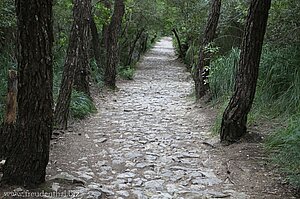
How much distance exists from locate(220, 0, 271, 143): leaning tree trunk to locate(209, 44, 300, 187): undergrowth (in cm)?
59

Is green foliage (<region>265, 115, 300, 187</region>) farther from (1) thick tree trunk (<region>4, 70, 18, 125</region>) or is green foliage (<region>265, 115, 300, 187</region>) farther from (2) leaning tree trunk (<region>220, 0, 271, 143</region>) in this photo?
(1) thick tree trunk (<region>4, 70, 18, 125</region>)

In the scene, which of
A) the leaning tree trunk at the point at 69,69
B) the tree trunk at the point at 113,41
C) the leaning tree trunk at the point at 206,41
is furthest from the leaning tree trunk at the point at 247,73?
the tree trunk at the point at 113,41

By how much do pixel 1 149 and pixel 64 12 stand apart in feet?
26.6

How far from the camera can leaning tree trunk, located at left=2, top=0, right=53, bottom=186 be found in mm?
4176

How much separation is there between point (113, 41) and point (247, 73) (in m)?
7.64

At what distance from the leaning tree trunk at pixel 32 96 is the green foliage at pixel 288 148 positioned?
3.01 metres

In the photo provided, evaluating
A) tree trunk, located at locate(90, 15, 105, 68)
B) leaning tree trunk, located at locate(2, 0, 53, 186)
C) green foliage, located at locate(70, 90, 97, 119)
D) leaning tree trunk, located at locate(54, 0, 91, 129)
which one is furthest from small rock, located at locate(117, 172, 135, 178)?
tree trunk, located at locate(90, 15, 105, 68)

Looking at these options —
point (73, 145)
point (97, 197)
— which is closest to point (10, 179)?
point (97, 197)

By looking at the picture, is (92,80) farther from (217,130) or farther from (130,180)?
(130,180)

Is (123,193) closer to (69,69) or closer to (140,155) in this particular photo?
(140,155)

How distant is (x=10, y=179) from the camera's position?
4375 mm

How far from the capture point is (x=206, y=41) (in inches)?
413

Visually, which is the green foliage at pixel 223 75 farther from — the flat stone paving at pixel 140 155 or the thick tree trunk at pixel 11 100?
the thick tree trunk at pixel 11 100

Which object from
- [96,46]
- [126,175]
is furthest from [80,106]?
[96,46]
